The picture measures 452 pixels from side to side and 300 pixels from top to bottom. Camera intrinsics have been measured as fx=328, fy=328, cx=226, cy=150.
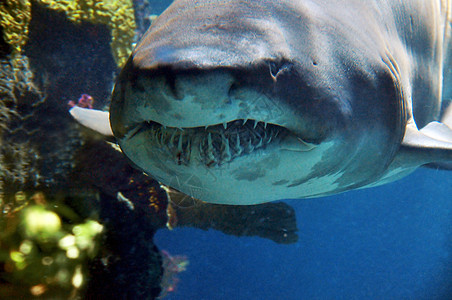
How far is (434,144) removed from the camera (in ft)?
7.75

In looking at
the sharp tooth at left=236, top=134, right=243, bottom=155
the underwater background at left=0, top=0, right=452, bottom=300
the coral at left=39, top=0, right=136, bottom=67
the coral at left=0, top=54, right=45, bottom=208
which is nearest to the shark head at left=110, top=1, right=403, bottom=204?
the sharp tooth at left=236, top=134, right=243, bottom=155

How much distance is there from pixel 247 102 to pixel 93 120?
204 centimetres

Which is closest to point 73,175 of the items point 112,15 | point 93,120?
point 93,120

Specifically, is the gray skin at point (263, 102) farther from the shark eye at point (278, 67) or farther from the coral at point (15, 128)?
the coral at point (15, 128)

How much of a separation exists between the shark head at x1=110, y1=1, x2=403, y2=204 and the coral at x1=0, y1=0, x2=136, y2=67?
2.09 m

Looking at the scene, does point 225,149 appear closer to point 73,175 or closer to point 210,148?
point 210,148

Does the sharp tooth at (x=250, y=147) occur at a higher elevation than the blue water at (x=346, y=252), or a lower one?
higher

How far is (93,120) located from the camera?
2.94m

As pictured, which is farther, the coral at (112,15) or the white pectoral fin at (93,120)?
the coral at (112,15)

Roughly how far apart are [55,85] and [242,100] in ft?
10.8

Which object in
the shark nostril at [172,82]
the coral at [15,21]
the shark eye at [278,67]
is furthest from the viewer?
the coral at [15,21]

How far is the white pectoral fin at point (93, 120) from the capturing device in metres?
2.83

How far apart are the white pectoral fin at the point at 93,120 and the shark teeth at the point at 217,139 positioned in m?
1.30

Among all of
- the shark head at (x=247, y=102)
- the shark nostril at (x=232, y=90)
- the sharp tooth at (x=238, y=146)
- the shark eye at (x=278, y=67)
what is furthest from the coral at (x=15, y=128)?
the shark eye at (x=278, y=67)
